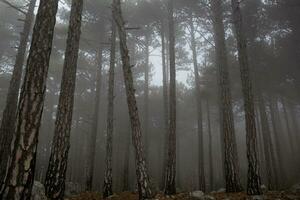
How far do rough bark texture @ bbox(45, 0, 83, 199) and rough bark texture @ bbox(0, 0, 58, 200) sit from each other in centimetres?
276

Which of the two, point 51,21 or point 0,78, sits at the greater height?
point 0,78

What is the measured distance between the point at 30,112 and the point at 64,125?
2890 millimetres

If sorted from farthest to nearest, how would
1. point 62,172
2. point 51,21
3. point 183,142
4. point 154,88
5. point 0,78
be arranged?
1. point 183,142
2. point 154,88
3. point 0,78
4. point 62,172
5. point 51,21

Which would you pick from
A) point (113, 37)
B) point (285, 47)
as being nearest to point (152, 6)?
point (113, 37)

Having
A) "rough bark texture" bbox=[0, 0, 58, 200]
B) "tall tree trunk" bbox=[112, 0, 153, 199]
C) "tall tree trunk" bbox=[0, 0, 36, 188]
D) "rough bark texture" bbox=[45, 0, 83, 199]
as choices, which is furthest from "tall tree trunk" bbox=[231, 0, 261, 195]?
"tall tree trunk" bbox=[0, 0, 36, 188]

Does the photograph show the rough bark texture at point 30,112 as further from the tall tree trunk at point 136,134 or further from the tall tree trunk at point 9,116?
the tall tree trunk at point 9,116

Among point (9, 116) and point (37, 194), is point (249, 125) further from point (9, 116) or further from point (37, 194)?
point (9, 116)

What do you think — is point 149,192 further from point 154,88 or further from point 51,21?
point 154,88

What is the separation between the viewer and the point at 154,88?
30.0 m

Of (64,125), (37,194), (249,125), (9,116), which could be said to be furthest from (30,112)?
(9,116)

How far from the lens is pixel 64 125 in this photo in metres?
7.72

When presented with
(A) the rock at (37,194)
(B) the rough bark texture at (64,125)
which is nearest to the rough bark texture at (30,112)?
(A) the rock at (37,194)

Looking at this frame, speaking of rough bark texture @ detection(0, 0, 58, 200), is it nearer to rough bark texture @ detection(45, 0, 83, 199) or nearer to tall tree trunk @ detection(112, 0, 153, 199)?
rough bark texture @ detection(45, 0, 83, 199)

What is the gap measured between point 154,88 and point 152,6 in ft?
39.3
